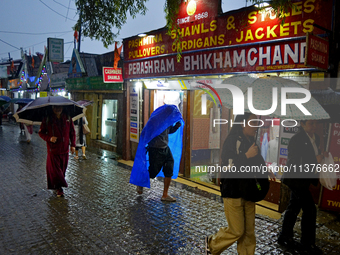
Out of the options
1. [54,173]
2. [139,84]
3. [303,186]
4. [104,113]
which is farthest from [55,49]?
[303,186]

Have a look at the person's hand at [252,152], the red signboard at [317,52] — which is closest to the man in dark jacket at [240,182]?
the person's hand at [252,152]

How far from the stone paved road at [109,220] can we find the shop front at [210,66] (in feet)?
5.26

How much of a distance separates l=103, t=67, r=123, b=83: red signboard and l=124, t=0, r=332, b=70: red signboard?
1323 millimetres

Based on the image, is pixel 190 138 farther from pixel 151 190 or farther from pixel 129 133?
pixel 129 133

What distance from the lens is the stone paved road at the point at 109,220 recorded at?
4.49 metres

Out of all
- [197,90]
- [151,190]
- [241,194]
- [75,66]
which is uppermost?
[75,66]

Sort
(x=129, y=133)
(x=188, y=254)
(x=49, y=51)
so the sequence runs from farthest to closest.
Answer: (x=49, y=51), (x=129, y=133), (x=188, y=254)

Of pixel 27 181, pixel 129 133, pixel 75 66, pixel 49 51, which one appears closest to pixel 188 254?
pixel 27 181

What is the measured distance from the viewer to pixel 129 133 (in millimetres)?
11172

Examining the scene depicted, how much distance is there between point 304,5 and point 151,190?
510 cm

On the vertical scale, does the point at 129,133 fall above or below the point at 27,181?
above

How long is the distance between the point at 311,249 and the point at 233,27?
5.05m

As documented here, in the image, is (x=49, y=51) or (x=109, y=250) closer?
(x=109, y=250)

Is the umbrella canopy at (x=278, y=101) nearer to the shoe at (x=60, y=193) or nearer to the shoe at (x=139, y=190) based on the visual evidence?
the shoe at (x=139, y=190)
